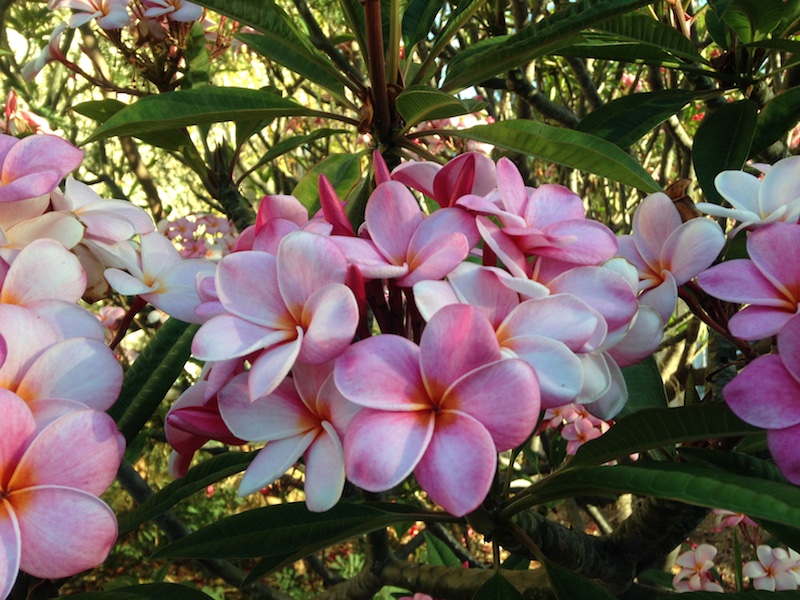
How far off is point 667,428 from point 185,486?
57 cm

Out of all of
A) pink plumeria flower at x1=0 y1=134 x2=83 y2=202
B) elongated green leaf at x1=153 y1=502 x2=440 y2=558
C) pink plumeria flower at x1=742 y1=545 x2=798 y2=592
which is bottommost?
pink plumeria flower at x1=742 y1=545 x2=798 y2=592

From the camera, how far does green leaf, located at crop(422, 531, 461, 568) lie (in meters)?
1.67

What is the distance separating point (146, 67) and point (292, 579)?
2.80m

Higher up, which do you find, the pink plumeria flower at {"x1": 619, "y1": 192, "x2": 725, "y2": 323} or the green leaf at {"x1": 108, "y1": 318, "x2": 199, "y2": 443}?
the pink plumeria flower at {"x1": 619, "y1": 192, "x2": 725, "y2": 323}

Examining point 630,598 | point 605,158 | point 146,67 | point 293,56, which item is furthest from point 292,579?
point 605,158

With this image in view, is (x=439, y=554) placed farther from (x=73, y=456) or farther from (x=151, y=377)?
(x=73, y=456)

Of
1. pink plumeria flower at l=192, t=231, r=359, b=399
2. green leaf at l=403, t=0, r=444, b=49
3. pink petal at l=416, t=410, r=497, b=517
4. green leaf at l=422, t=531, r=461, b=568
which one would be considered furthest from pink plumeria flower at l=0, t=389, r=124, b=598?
green leaf at l=422, t=531, r=461, b=568

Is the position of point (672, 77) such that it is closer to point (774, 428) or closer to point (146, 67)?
point (146, 67)

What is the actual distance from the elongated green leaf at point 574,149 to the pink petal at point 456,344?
37cm

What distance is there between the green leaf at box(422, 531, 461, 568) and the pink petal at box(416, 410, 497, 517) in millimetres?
1306

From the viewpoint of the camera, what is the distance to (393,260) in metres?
0.57

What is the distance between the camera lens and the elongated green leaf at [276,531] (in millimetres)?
789

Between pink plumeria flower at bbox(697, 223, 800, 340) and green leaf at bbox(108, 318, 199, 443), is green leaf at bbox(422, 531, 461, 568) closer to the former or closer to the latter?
green leaf at bbox(108, 318, 199, 443)

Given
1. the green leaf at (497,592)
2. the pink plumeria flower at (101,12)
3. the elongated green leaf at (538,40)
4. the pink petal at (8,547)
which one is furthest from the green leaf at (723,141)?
the pink plumeria flower at (101,12)
